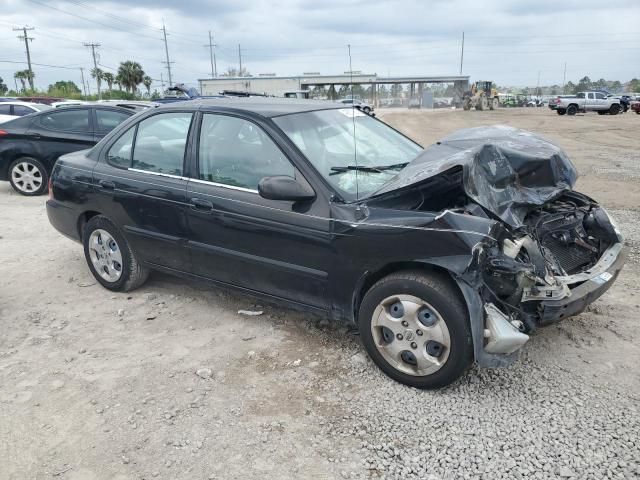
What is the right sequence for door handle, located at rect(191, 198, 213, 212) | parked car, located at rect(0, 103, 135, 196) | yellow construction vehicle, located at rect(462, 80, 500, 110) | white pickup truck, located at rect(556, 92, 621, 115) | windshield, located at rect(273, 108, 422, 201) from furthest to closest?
yellow construction vehicle, located at rect(462, 80, 500, 110) < white pickup truck, located at rect(556, 92, 621, 115) < parked car, located at rect(0, 103, 135, 196) < door handle, located at rect(191, 198, 213, 212) < windshield, located at rect(273, 108, 422, 201)

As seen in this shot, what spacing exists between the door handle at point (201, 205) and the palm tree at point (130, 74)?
7206 centimetres

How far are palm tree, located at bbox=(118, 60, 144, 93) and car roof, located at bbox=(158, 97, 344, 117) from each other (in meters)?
71.5

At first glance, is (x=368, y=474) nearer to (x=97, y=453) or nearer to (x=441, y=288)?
(x=441, y=288)

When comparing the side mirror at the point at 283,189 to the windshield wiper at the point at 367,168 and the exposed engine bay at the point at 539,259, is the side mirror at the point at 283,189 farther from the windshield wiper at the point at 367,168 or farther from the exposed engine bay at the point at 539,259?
the exposed engine bay at the point at 539,259

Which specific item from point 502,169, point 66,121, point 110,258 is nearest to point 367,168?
point 502,169

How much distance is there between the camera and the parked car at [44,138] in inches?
349

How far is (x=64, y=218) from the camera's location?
4.94 meters

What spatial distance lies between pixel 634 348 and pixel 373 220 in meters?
2.06

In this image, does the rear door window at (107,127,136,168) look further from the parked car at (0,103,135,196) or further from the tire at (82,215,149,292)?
the parked car at (0,103,135,196)

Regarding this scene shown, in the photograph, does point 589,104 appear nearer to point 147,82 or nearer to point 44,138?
point 44,138

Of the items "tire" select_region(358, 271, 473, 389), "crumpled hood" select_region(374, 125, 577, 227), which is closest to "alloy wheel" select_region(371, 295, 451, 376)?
"tire" select_region(358, 271, 473, 389)

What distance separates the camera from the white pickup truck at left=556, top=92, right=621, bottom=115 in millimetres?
34756

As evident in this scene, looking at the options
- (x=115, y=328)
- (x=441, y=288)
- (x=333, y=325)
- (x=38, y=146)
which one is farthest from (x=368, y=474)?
(x=38, y=146)

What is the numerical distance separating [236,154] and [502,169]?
1862mm
